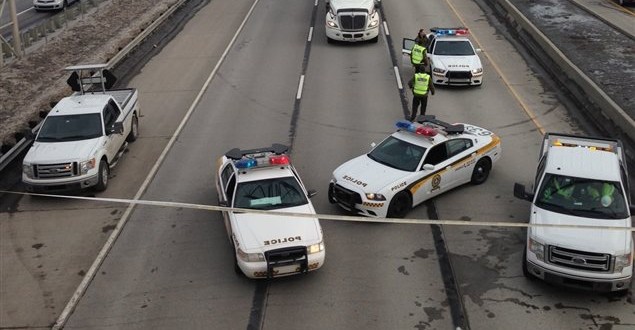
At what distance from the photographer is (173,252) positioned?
12.6m

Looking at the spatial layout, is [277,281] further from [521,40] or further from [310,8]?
[310,8]

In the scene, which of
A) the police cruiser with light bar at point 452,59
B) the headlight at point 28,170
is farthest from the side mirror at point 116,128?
the police cruiser with light bar at point 452,59

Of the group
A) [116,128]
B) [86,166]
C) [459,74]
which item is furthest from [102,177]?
[459,74]

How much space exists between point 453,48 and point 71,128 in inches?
530

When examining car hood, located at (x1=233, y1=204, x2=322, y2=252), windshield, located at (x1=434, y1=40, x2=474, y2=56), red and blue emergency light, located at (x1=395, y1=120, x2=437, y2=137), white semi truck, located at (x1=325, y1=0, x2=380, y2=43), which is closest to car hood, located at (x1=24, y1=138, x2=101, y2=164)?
car hood, located at (x1=233, y1=204, x2=322, y2=252)

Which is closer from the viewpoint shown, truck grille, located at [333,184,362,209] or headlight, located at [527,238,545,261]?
headlight, located at [527,238,545,261]

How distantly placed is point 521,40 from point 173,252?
20.7 m

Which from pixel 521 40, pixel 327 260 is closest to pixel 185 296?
pixel 327 260

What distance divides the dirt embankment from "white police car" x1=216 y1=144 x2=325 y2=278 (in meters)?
8.31

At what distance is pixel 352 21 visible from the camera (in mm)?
27078

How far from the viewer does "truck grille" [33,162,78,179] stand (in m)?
14.7

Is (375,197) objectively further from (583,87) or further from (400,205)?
(583,87)

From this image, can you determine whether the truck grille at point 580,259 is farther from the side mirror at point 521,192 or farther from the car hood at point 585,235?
the side mirror at point 521,192

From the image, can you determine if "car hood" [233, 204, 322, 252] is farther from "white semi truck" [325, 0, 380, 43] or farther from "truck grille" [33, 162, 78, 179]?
"white semi truck" [325, 0, 380, 43]
